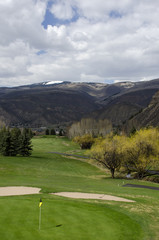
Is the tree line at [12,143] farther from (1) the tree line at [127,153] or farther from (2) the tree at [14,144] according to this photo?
(1) the tree line at [127,153]

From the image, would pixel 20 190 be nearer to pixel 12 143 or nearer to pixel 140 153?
pixel 140 153

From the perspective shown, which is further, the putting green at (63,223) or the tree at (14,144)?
the tree at (14,144)

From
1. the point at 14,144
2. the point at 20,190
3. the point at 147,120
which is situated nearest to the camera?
the point at 20,190

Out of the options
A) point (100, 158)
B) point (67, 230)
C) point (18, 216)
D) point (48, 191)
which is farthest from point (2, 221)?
point (100, 158)

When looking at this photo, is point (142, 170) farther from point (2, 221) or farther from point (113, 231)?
point (2, 221)

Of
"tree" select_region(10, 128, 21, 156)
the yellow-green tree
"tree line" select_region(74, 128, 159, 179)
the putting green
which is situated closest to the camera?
the putting green

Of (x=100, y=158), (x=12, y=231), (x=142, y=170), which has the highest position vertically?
(x=12, y=231)

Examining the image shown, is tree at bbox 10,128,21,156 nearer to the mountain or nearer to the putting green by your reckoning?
the putting green

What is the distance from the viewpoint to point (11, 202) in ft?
65.0

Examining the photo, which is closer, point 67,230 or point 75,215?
point 67,230

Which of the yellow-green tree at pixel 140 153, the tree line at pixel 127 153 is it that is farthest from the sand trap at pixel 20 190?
the yellow-green tree at pixel 140 153

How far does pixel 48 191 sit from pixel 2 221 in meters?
17.3

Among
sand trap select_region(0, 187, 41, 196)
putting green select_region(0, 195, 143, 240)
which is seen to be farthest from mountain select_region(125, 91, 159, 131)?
putting green select_region(0, 195, 143, 240)

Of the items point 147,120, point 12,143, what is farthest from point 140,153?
point 147,120
